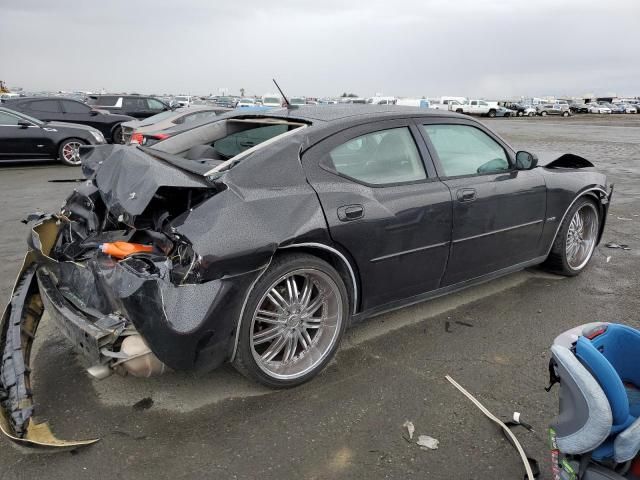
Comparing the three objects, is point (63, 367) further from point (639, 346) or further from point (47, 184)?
point (47, 184)

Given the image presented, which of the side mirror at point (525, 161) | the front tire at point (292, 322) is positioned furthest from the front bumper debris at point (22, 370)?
the side mirror at point (525, 161)

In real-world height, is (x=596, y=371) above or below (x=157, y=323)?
above

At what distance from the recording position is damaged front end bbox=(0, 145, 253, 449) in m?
2.46

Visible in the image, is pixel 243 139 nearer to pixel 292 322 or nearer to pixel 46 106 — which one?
pixel 292 322

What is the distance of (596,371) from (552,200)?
2.97 m

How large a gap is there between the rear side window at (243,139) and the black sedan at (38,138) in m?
8.25

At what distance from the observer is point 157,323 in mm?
2443

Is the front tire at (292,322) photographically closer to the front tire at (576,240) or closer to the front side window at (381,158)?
the front side window at (381,158)

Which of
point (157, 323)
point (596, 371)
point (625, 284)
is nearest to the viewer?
point (596, 371)

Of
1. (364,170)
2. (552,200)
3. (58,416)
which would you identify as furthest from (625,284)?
(58,416)

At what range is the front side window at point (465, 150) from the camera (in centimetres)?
369

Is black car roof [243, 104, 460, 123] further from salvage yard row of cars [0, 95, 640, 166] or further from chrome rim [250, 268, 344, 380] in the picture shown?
salvage yard row of cars [0, 95, 640, 166]

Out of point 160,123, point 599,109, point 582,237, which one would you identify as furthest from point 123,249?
point 599,109

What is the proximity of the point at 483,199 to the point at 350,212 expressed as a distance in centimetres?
123
